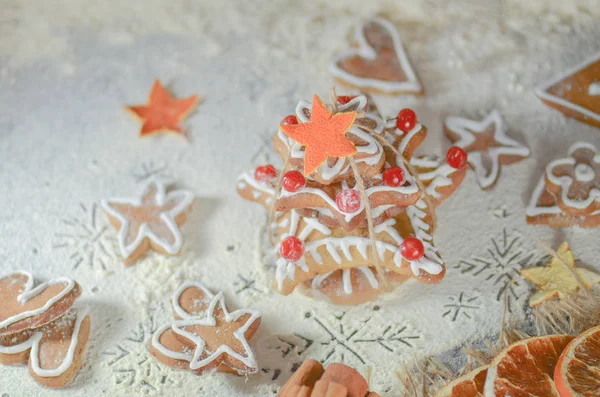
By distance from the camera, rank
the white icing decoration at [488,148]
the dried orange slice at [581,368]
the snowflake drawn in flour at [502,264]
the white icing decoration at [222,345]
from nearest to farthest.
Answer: the dried orange slice at [581,368], the white icing decoration at [222,345], the snowflake drawn in flour at [502,264], the white icing decoration at [488,148]

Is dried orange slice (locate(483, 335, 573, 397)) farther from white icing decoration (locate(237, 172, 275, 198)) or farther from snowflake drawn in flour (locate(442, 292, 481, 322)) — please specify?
white icing decoration (locate(237, 172, 275, 198))

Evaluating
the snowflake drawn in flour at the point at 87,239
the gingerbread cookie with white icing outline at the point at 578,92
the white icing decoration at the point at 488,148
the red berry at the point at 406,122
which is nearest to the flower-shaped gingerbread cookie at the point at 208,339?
the snowflake drawn in flour at the point at 87,239

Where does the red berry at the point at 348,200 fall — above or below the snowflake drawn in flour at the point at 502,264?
above

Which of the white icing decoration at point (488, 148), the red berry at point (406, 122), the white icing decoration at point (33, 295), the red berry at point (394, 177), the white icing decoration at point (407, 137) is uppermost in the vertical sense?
the red berry at point (406, 122)

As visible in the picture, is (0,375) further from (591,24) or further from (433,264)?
(591,24)

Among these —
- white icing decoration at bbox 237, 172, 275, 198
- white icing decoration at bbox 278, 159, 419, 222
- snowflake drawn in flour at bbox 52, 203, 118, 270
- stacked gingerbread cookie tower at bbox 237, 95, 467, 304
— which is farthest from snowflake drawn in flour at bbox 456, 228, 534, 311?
snowflake drawn in flour at bbox 52, 203, 118, 270

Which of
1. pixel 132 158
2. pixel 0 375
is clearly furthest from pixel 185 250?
pixel 0 375

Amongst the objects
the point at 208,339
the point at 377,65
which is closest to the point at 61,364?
the point at 208,339

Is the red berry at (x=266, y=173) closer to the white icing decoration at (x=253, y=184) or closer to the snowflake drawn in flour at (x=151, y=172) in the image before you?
the white icing decoration at (x=253, y=184)

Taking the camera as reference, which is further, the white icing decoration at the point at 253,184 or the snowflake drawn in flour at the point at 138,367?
the white icing decoration at the point at 253,184
